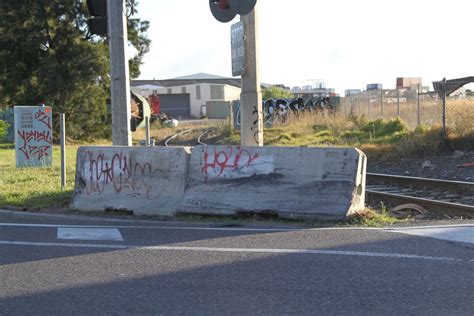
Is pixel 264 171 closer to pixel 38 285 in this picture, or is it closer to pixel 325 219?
pixel 325 219

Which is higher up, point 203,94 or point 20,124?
point 203,94

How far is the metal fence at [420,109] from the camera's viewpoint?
59.3 feet

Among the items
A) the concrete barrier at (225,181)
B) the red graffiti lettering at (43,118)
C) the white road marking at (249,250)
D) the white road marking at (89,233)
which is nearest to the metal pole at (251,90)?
the concrete barrier at (225,181)

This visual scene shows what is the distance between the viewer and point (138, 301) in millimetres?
4926

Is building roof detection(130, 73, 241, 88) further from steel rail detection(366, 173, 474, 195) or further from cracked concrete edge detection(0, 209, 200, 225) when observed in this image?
cracked concrete edge detection(0, 209, 200, 225)

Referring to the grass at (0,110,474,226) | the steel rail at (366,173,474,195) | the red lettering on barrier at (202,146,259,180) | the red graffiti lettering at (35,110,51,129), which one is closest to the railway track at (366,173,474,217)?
the steel rail at (366,173,474,195)

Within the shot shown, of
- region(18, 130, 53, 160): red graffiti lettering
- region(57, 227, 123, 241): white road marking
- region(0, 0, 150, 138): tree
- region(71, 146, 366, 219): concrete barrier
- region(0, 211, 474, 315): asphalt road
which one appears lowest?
region(0, 211, 474, 315): asphalt road

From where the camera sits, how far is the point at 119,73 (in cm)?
1041

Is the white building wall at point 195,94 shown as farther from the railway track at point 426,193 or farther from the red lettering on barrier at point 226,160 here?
the red lettering on barrier at point 226,160

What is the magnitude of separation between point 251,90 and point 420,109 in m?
14.3

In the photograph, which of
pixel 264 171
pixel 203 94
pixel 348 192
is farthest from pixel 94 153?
pixel 203 94

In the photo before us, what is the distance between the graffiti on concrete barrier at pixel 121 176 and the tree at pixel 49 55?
22.6 meters

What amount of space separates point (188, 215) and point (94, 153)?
219 centimetres

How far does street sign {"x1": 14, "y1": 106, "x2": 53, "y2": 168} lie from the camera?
16.9 m
